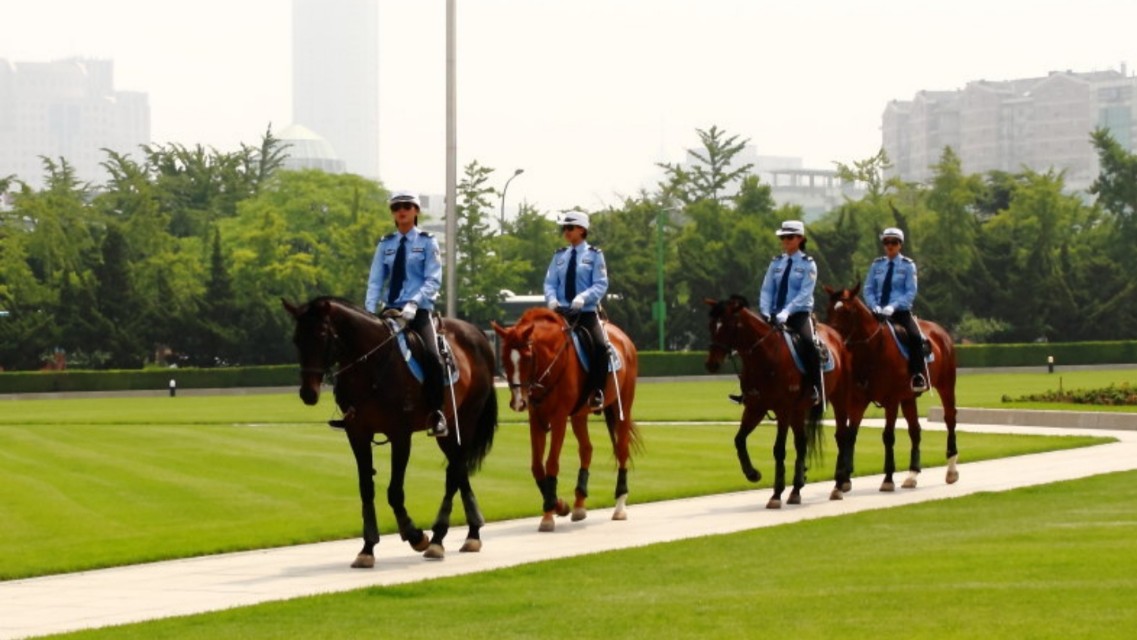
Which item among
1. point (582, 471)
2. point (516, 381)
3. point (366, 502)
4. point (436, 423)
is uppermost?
point (516, 381)

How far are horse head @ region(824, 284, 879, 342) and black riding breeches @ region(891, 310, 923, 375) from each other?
3.01 feet

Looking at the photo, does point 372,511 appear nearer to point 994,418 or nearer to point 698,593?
point 698,593

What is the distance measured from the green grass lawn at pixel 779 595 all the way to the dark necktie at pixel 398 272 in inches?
109

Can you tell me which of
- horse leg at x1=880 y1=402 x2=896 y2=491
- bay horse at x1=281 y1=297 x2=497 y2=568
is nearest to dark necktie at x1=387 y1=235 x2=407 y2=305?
bay horse at x1=281 y1=297 x2=497 y2=568

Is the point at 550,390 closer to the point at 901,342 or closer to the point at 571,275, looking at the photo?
the point at 571,275

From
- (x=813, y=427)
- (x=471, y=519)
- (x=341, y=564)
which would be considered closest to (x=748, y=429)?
(x=813, y=427)

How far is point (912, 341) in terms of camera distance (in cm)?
2467

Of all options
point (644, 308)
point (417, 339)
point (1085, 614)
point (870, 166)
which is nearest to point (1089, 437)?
point (417, 339)

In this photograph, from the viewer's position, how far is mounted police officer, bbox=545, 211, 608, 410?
1989 centimetres

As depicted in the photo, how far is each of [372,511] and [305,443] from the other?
54.3ft

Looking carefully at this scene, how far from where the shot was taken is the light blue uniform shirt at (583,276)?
1981cm

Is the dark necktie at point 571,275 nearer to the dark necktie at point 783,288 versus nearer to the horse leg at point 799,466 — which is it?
the dark necktie at point 783,288

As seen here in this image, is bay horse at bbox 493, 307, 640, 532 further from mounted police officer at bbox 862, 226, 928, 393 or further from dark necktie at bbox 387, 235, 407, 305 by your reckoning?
mounted police officer at bbox 862, 226, 928, 393

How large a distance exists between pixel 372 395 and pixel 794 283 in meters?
6.89
